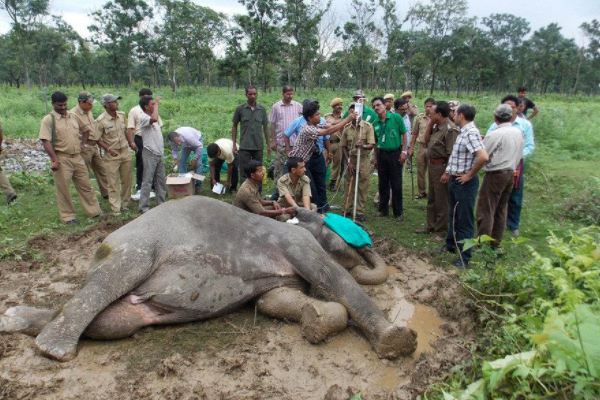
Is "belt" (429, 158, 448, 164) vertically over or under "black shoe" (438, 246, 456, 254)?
over

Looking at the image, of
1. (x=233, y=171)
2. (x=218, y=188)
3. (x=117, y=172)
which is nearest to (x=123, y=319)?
(x=117, y=172)

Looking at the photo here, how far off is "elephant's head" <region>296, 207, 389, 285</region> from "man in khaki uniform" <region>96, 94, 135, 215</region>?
4.31 meters

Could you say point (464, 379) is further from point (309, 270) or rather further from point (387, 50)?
point (387, 50)

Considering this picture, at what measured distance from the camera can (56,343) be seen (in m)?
3.33

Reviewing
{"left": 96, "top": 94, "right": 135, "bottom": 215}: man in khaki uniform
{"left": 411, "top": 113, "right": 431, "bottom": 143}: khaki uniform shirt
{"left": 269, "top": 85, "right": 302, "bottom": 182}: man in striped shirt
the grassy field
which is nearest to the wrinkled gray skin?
the grassy field

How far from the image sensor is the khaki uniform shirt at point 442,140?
609 centimetres

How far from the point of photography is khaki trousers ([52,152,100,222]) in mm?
6855

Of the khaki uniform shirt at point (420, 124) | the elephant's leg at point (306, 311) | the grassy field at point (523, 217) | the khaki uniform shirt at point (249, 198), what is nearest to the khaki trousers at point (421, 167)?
the khaki uniform shirt at point (420, 124)

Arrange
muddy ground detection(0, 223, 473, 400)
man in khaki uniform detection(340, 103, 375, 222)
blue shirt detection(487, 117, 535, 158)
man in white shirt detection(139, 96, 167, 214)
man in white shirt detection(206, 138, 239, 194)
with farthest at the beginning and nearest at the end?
man in white shirt detection(206, 138, 239, 194), man in white shirt detection(139, 96, 167, 214), man in khaki uniform detection(340, 103, 375, 222), blue shirt detection(487, 117, 535, 158), muddy ground detection(0, 223, 473, 400)

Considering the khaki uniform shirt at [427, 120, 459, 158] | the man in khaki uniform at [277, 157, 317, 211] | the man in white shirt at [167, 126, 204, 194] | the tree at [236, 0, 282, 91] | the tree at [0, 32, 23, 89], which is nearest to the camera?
the man in khaki uniform at [277, 157, 317, 211]

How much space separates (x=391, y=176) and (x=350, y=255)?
2.87 m

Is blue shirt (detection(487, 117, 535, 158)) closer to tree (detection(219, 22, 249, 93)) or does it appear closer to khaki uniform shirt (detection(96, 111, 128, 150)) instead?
khaki uniform shirt (detection(96, 111, 128, 150))

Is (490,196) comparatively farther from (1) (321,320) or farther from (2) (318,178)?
(1) (321,320)

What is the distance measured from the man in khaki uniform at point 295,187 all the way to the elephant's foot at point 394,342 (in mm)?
2627
